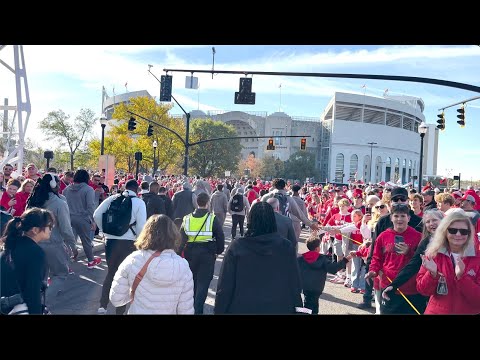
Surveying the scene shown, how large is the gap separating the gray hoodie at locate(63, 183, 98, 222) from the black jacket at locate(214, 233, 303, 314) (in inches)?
247

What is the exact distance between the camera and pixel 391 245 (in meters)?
5.44

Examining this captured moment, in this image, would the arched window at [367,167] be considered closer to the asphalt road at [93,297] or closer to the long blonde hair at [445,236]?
the asphalt road at [93,297]

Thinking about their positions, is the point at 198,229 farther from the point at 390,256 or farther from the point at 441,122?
the point at 441,122

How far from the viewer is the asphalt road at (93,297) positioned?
24.0 ft

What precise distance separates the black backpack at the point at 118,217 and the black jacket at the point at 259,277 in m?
2.77

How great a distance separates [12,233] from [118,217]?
2489 mm

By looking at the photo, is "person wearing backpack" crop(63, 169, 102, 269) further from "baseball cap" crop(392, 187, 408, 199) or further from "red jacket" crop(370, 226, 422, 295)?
"red jacket" crop(370, 226, 422, 295)

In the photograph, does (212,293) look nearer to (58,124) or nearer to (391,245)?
(391,245)

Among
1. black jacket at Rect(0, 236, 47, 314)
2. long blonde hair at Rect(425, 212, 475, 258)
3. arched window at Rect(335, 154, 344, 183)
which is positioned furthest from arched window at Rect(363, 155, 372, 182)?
black jacket at Rect(0, 236, 47, 314)

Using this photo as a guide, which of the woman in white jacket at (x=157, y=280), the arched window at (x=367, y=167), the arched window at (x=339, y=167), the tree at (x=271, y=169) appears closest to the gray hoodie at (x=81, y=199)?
the woman in white jacket at (x=157, y=280)

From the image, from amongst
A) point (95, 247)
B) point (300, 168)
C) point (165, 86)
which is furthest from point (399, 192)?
point (300, 168)

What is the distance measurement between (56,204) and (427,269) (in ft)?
16.4

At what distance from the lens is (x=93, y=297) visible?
793cm
